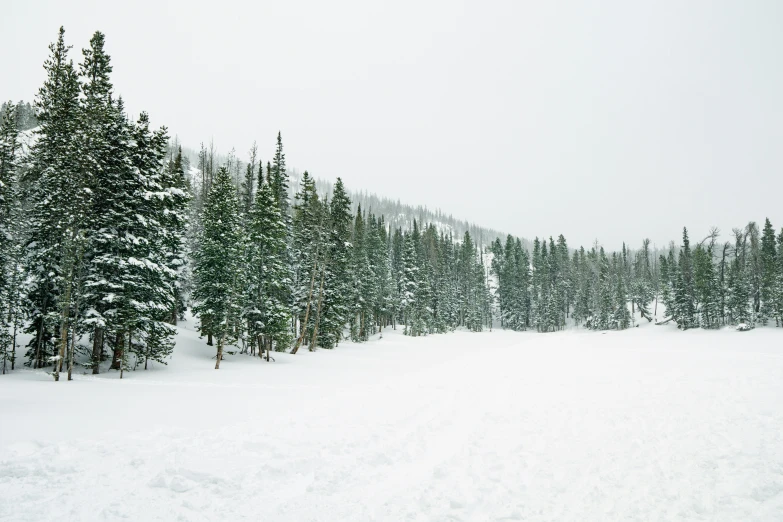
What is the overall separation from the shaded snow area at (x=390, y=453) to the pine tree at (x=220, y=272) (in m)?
7.74

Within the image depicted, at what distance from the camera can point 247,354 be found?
28438 millimetres

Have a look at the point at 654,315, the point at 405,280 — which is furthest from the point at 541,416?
the point at 654,315

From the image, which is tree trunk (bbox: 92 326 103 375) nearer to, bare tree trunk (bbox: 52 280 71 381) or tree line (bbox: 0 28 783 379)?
tree line (bbox: 0 28 783 379)

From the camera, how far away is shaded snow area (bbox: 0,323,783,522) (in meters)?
5.95

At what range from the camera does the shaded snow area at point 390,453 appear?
19.5 ft

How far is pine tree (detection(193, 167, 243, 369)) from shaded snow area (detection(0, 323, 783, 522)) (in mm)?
7740

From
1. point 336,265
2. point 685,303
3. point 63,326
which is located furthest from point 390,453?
point 685,303

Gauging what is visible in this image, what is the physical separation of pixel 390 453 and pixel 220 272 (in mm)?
19834

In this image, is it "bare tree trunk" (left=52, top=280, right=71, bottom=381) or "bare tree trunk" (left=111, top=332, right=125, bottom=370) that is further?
"bare tree trunk" (left=111, top=332, right=125, bottom=370)

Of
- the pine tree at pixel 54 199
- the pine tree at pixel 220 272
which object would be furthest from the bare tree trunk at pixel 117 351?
the pine tree at pixel 220 272

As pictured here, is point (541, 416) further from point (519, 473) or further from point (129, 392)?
point (129, 392)

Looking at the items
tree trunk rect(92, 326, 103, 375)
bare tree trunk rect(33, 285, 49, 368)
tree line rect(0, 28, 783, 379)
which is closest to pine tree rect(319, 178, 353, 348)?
tree line rect(0, 28, 783, 379)

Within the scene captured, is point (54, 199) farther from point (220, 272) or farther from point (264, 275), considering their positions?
point (264, 275)

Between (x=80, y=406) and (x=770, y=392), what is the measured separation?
23.4 metres
